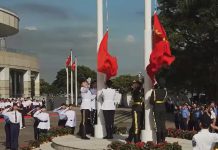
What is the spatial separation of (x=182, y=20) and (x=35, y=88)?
36.5 m

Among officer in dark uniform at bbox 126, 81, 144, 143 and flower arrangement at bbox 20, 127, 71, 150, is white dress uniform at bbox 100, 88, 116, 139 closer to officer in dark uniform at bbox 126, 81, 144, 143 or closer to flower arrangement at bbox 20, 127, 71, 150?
→ officer in dark uniform at bbox 126, 81, 144, 143

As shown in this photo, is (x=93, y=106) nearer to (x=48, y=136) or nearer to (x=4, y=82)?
(x=48, y=136)

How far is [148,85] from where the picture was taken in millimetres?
13102

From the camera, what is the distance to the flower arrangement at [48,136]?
15.9 meters

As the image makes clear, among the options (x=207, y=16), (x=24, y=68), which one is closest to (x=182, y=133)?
(x=207, y=16)

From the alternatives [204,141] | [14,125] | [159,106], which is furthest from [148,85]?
[14,125]

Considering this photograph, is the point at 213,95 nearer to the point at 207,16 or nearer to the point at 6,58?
the point at 207,16

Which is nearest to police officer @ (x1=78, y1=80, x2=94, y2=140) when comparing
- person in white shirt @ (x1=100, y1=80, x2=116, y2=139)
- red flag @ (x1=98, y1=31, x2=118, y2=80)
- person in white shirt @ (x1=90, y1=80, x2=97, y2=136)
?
person in white shirt @ (x1=90, y1=80, x2=97, y2=136)

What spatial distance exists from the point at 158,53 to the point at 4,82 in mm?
48381

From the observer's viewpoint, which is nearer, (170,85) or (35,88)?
(170,85)

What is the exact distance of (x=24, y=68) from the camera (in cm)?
6588

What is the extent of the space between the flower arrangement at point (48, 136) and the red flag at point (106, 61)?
10.6 ft

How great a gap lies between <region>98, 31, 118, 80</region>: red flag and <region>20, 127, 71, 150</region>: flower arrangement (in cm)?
322

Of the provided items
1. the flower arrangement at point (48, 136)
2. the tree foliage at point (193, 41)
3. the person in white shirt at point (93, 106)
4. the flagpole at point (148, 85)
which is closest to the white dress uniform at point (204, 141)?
the flagpole at point (148, 85)
